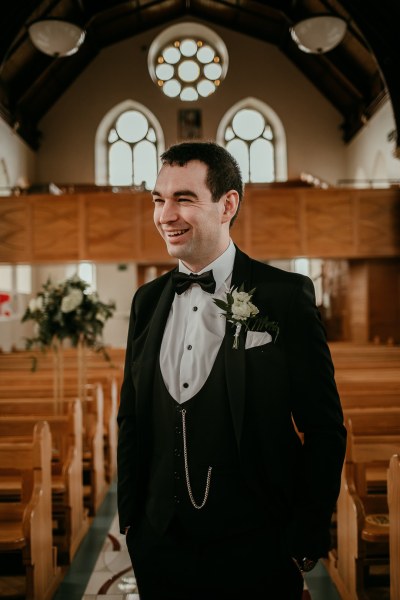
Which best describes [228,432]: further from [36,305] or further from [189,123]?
[189,123]

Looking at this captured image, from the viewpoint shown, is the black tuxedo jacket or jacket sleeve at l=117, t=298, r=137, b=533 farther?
jacket sleeve at l=117, t=298, r=137, b=533

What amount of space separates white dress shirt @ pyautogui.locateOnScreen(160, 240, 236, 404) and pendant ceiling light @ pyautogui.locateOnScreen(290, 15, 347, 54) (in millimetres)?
8055

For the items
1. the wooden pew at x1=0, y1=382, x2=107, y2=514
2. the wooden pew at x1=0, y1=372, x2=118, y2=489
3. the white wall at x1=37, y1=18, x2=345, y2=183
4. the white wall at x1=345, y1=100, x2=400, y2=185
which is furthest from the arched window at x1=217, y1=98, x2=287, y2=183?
the wooden pew at x1=0, y1=382, x2=107, y2=514

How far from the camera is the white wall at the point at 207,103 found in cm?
1454

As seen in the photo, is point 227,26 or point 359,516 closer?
Result: point 359,516

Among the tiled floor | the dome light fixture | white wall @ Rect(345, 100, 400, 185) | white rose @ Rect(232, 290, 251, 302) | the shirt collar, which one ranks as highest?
the dome light fixture

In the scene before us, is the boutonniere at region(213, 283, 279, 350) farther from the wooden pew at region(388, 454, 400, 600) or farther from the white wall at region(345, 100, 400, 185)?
the white wall at region(345, 100, 400, 185)

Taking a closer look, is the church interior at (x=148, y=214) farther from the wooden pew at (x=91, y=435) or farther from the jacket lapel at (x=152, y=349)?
the jacket lapel at (x=152, y=349)

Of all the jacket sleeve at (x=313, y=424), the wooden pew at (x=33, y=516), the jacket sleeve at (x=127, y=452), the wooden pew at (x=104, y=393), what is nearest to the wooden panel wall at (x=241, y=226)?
the wooden pew at (x=104, y=393)

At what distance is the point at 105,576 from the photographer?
3506 millimetres

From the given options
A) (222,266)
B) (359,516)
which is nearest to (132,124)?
(359,516)

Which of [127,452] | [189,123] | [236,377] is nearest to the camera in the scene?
[236,377]

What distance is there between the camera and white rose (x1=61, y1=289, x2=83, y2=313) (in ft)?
17.6

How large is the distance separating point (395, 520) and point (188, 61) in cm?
1402
